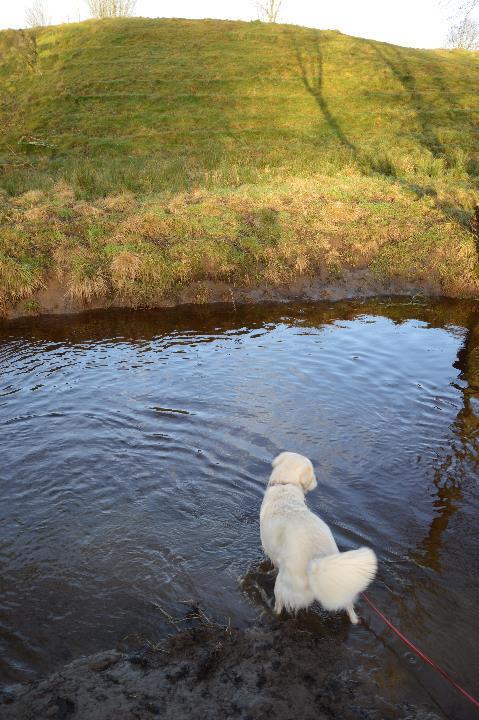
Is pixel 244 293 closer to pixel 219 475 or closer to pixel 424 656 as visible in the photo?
pixel 219 475

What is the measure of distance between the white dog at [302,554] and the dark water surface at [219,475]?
0.58 metres

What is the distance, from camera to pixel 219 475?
264 inches

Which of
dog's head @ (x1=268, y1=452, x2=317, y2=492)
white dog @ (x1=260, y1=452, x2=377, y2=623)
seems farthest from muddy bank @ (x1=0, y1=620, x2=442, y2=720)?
dog's head @ (x1=268, y1=452, x2=317, y2=492)

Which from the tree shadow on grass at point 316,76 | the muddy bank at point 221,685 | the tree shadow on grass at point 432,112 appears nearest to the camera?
the muddy bank at point 221,685

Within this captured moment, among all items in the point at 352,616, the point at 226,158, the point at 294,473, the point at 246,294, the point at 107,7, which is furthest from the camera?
the point at 107,7

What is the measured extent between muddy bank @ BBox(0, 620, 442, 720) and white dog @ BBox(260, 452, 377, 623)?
1.28 ft

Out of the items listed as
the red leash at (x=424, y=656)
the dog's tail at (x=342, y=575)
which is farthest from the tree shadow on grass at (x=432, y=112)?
the dog's tail at (x=342, y=575)

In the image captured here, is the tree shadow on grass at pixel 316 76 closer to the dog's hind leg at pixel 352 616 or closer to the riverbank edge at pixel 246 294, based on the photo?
the riverbank edge at pixel 246 294

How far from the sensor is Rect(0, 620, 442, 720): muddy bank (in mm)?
3512

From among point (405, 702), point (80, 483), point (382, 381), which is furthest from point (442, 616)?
point (382, 381)

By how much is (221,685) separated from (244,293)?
11.4 meters

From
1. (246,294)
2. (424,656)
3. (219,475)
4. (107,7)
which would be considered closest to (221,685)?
(424,656)

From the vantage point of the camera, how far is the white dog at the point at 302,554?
366cm

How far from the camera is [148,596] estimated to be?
4.77 meters
